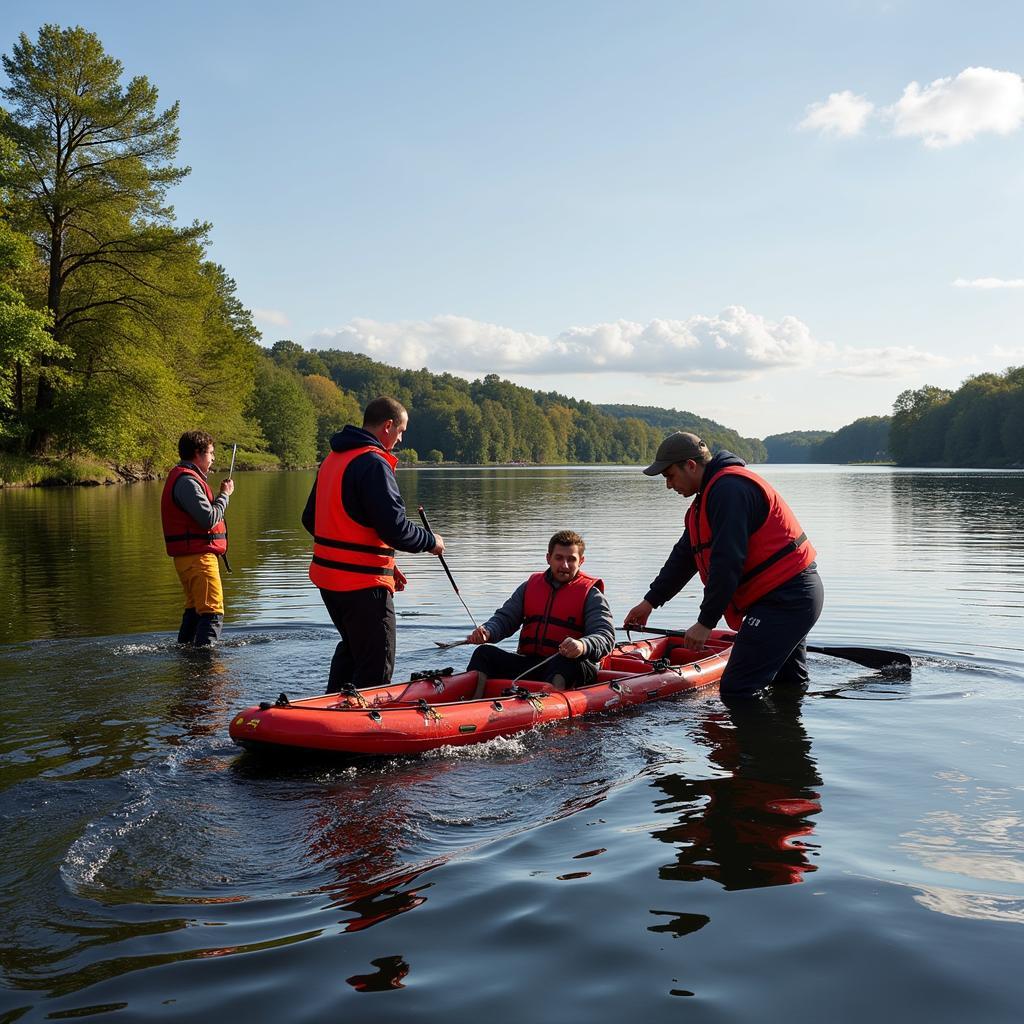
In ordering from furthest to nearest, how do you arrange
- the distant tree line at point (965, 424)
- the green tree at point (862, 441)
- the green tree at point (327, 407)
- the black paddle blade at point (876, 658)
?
the green tree at point (862, 441) → the green tree at point (327, 407) → the distant tree line at point (965, 424) → the black paddle blade at point (876, 658)

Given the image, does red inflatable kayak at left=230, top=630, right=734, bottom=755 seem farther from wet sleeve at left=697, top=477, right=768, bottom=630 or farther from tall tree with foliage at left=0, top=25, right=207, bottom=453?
tall tree with foliage at left=0, top=25, right=207, bottom=453

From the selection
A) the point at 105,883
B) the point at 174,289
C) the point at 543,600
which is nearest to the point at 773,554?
the point at 543,600

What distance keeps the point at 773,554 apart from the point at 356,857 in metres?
3.91

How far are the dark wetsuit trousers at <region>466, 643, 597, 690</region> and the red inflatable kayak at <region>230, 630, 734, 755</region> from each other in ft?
0.42

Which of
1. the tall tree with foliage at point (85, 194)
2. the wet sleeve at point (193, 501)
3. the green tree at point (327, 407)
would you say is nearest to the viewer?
the wet sleeve at point (193, 501)

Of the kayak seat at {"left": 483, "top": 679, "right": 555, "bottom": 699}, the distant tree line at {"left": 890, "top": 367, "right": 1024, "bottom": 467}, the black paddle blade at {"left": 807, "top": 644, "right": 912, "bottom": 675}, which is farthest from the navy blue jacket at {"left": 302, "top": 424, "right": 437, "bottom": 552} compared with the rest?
the distant tree line at {"left": 890, "top": 367, "right": 1024, "bottom": 467}

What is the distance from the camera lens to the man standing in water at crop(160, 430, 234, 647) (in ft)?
31.1

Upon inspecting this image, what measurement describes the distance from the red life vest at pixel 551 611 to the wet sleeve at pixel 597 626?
0.05m

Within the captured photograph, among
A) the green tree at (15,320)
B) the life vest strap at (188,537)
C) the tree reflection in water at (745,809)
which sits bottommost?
the tree reflection in water at (745,809)

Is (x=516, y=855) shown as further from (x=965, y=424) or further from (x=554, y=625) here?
(x=965, y=424)

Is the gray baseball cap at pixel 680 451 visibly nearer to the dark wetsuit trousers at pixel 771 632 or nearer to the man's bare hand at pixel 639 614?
the dark wetsuit trousers at pixel 771 632

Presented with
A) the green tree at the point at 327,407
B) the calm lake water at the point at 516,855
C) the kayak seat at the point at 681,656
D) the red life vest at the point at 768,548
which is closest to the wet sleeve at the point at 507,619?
the calm lake water at the point at 516,855

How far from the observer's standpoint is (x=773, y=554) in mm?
7160

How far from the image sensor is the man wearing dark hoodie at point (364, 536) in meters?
6.65
